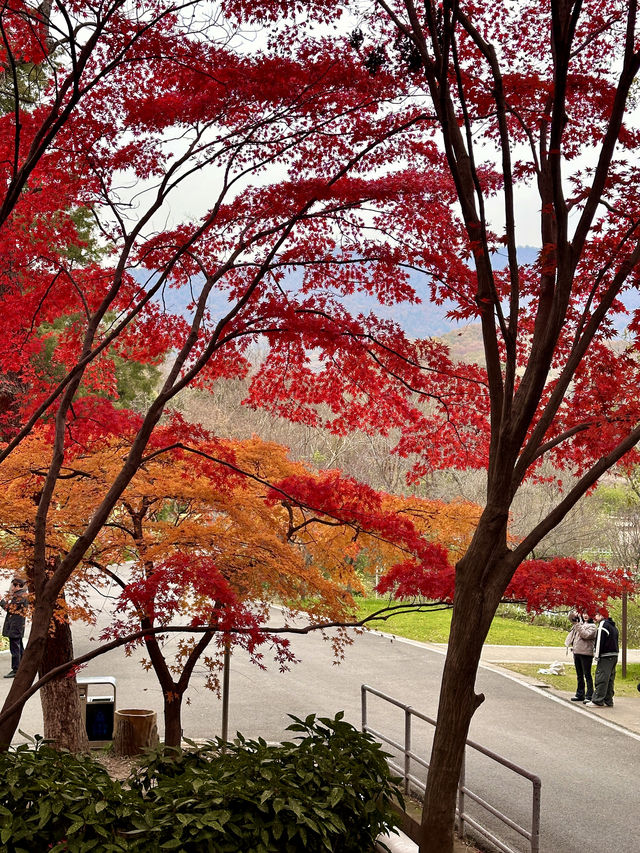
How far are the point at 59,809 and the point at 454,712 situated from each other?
2.45 meters

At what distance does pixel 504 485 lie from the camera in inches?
199

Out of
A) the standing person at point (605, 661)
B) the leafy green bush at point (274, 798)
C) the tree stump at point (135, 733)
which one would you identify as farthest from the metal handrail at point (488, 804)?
the standing person at point (605, 661)

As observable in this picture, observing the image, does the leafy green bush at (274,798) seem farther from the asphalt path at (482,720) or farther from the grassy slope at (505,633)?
the grassy slope at (505,633)

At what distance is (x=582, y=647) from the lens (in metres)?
11.8

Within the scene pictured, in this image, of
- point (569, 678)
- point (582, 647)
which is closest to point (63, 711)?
point (582, 647)

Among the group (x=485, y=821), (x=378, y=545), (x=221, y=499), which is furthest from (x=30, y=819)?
(x=485, y=821)

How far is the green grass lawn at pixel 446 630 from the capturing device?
740 inches

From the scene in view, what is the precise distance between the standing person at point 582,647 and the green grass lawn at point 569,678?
89 cm

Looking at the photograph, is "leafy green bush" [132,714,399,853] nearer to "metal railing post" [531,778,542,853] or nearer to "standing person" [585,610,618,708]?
"metal railing post" [531,778,542,853]

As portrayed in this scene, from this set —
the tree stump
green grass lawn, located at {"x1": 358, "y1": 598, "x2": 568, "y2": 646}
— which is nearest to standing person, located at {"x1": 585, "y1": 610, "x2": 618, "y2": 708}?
green grass lawn, located at {"x1": 358, "y1": 598, "x2": 568, "y2": 646}

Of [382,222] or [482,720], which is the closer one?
[382,222]

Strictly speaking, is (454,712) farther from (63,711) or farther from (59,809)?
(63,711)

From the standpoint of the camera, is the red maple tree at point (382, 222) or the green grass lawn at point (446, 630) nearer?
the red maple tree at point (382, 222)

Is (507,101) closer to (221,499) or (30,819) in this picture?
(221,499)
